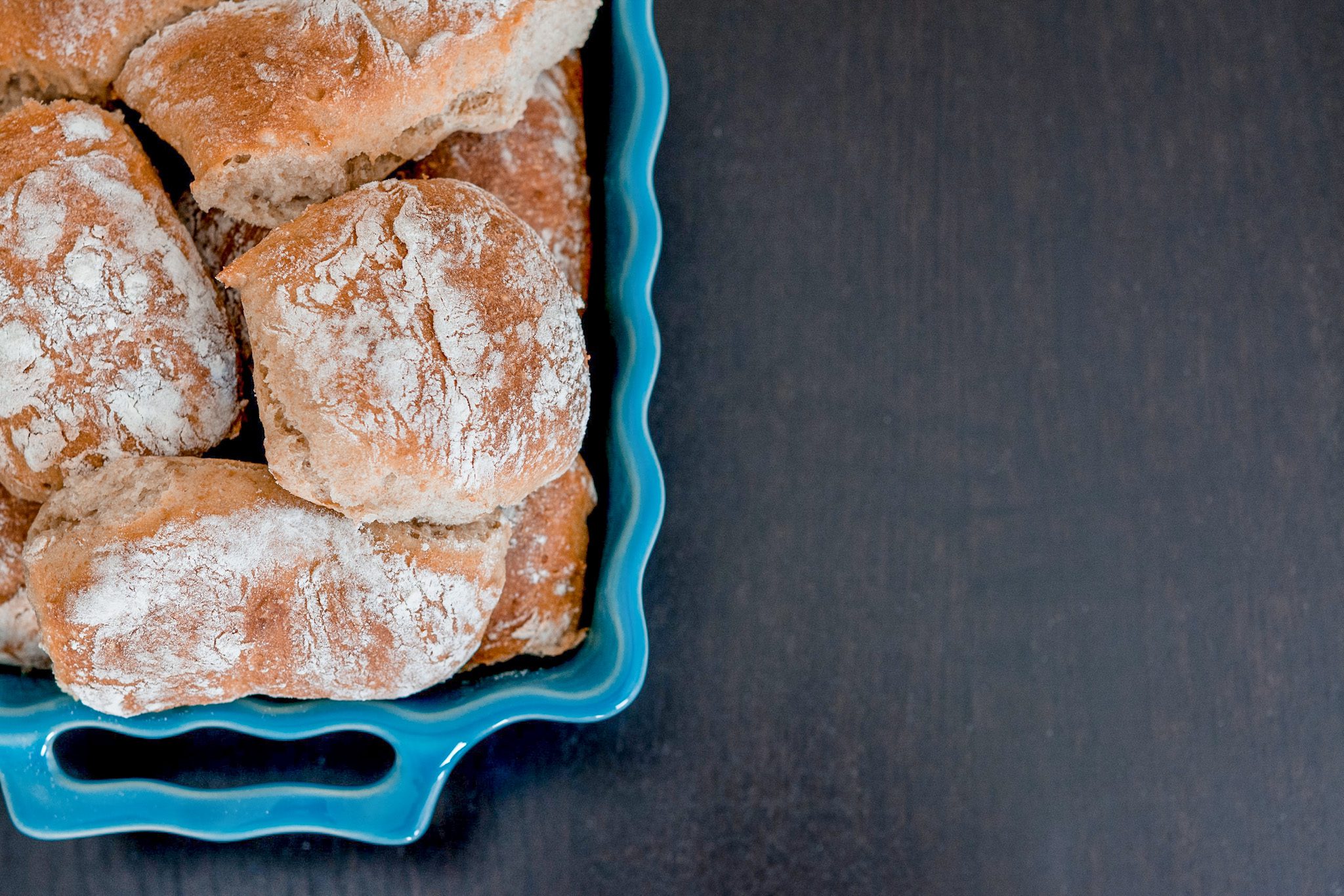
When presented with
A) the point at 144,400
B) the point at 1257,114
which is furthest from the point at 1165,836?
the point at 144,400

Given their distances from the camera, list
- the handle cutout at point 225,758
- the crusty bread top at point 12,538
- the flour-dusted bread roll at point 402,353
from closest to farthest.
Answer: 1. the flour-dusted bread roll at point 402,353
2. the crusty bread top at point 12,538
3. the handle cutout at point 225,758

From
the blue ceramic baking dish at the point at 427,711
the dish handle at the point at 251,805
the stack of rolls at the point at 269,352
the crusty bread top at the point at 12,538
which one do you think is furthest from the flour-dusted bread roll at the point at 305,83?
the dish handle at the point at 251,805

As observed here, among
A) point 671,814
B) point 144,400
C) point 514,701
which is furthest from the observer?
point 671,814

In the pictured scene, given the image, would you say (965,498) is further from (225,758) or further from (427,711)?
(225,758)

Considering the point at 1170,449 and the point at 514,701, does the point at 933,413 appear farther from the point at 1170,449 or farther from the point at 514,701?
the point at 514,701

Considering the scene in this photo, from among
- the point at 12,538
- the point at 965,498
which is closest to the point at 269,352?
the point at 12,538

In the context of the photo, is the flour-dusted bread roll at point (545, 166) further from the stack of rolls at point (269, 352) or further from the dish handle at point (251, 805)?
the dish handle at point (251, 805)
